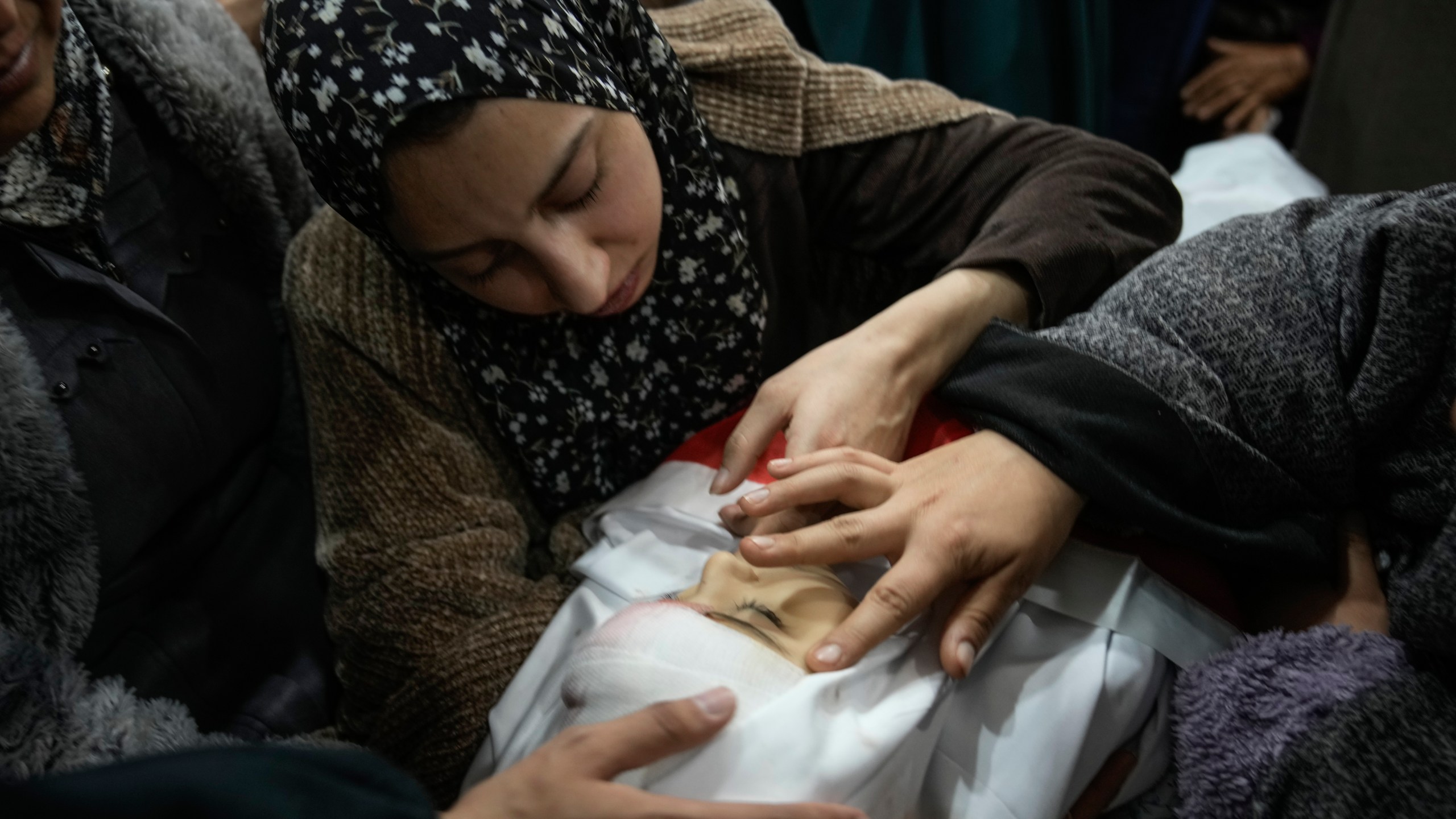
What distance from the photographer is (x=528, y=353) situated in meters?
1.00

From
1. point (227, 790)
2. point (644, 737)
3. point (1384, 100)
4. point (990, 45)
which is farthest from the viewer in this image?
point (990, 45)

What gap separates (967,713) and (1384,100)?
4.14 feet

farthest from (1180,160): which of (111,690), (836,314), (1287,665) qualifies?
(111,690)

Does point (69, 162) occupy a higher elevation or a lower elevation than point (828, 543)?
higher

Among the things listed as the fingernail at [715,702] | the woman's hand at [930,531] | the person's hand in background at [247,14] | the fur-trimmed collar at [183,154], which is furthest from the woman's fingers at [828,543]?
the person's hand in background at [247,14]

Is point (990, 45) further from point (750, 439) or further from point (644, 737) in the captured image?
point (644, 737)

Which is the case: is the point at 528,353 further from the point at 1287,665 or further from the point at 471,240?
the point at 1287,665

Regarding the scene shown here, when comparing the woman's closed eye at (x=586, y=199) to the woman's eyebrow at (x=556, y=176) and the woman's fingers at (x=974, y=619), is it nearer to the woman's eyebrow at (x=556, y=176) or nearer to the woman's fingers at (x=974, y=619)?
the woman's eyebrow at (x=556, y=176)

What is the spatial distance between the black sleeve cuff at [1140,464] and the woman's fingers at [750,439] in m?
0.23

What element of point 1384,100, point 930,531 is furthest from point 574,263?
point 1384,100

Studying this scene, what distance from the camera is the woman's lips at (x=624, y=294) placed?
945mm

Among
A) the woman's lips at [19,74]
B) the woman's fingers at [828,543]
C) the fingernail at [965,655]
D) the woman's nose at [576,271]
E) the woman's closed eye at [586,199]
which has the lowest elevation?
the fingernail at [965,655]

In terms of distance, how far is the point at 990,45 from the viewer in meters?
1.68

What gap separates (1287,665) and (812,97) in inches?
30.1
